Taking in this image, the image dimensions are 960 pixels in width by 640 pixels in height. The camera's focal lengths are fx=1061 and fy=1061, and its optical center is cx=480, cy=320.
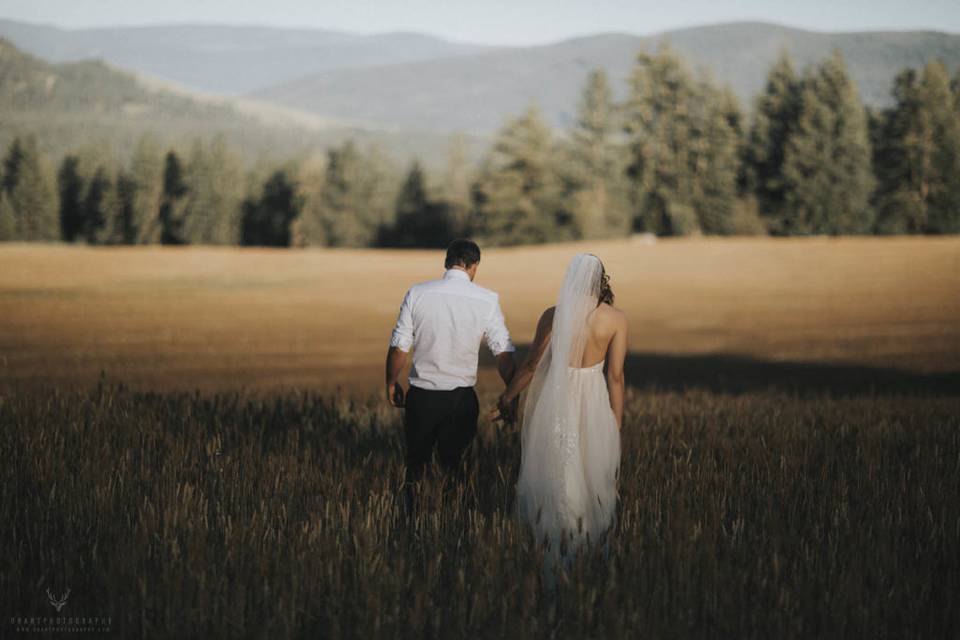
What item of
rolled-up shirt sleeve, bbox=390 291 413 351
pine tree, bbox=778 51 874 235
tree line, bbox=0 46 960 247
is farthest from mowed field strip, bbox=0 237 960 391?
pine tree, bbox=778 51 874 235

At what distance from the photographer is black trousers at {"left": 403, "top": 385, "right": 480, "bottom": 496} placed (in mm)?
7465

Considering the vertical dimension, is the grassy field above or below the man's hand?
below

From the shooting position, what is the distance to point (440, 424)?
7.55 meters

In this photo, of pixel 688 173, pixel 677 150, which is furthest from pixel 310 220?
pixel 688 173

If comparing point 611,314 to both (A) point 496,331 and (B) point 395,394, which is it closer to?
(A) point 496,331

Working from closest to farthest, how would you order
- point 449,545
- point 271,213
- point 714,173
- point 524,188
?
point 449,545
point 714,173
point 524,188
point 271,213

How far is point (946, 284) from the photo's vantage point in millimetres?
43250

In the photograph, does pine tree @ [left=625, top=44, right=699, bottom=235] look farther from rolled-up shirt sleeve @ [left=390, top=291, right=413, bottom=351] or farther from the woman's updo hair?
the woman's updo hair

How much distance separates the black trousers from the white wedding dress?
24.0 inches

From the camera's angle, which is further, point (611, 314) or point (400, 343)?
point (400, 343)

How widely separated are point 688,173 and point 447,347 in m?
78.3

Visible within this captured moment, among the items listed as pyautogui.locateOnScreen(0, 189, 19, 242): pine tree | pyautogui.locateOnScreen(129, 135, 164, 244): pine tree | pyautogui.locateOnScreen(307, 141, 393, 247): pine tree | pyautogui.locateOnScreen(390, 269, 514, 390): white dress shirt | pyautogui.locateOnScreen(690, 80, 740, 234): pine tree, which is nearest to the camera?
pyautogui.locateOnScreen(390, 269, 514, 390): white dress shirt

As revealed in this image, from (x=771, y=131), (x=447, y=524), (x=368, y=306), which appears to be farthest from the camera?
(x=771, y=131)

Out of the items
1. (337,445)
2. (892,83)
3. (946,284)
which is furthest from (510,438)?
(892,83)
